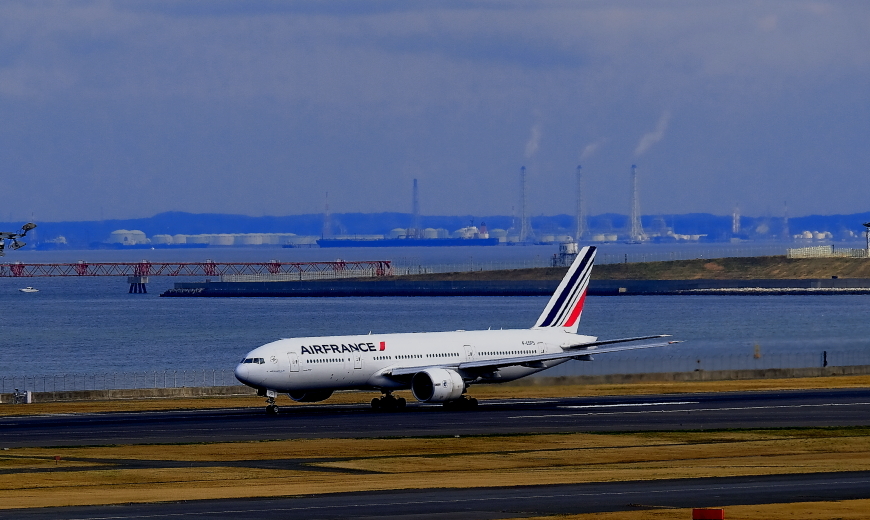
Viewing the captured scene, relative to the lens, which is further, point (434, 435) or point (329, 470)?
point (434, 435)

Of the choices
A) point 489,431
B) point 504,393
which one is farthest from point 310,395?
point 489,431

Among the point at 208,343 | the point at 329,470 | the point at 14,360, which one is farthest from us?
the point at 208,343

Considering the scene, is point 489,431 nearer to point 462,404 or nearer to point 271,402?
point 462,404

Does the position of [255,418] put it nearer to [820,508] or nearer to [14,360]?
[820,508]

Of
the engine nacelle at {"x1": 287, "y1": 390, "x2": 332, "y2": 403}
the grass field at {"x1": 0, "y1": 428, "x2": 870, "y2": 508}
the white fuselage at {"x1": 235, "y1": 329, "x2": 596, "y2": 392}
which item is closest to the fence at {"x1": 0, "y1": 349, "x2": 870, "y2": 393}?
the white fuselage at {"x1": 235, "y1": 329, "x2": 596, "y2": 392}

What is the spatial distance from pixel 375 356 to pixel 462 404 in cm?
549

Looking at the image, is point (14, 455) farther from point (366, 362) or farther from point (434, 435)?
point (366, 362)

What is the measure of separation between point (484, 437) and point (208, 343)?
121 metres

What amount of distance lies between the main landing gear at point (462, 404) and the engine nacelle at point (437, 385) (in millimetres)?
464

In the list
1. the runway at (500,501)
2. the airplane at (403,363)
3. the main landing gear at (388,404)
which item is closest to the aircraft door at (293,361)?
the airplane at (403,363)

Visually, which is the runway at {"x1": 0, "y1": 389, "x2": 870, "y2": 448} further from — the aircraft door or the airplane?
the aircraft door

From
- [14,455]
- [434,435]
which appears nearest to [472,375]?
[434,435]

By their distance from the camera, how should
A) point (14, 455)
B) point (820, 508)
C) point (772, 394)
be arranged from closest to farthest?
point (820, 508) < point (14, 455) < point (772, 394)

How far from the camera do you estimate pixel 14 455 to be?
179ft
